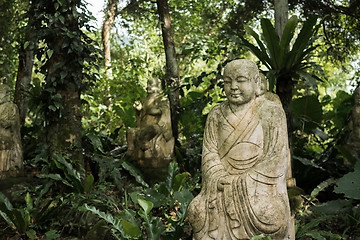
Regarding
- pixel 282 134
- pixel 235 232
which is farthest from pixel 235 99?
pixel 235 232

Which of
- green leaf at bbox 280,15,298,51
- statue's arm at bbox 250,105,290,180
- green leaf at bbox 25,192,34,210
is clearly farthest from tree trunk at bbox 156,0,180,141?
statue's arm at bbox 250,105,290,180

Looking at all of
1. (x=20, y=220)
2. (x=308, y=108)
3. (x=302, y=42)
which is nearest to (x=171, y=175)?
(x=20, y=220)

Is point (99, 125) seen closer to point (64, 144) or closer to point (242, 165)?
point (64, 144)

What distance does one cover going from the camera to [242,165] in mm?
4098

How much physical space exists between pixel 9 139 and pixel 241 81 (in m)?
4.72

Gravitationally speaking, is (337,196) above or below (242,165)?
below

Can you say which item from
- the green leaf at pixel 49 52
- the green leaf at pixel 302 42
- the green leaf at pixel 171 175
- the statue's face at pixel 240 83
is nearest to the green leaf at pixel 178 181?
the green leaf at pixel 171 175

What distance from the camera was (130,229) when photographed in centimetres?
493

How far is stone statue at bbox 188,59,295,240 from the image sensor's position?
12.8 feet

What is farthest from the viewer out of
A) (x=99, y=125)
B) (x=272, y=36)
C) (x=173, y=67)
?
(x=99, y=125)

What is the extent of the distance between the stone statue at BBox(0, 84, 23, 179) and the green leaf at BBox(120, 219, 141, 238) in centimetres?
316

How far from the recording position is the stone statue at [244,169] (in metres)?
3.90

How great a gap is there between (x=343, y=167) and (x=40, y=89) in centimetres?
492

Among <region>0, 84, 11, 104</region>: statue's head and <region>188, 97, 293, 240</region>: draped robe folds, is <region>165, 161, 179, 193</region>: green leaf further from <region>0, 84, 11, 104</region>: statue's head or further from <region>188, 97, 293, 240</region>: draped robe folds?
<region>0, 84, 11, 104</region>: statue's head
